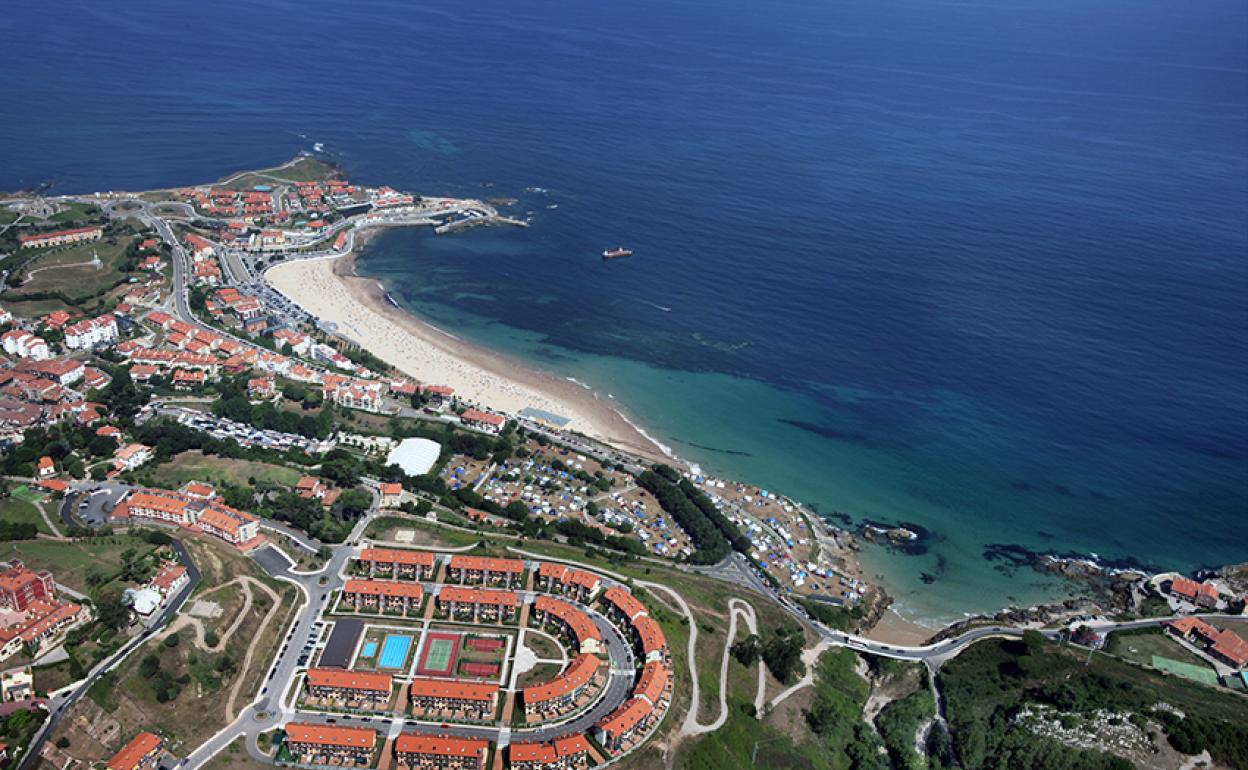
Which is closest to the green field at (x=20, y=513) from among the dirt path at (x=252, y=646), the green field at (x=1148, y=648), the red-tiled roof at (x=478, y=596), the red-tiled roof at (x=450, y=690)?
the dirt path at (x=252, y=646)

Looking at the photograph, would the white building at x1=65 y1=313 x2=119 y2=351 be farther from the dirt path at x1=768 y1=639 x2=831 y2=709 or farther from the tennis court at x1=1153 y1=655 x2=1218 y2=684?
the tennis court at x1=1153 y1=655 x2=1218 y2=684

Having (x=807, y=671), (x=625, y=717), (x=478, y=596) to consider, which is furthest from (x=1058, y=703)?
(x=478, y=596)

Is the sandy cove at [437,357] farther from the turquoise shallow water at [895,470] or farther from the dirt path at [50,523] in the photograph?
the dirt path at [50,523]

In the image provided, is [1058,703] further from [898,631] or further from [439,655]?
[439,655]

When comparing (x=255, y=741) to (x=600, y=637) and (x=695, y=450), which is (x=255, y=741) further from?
(x=695, y=450)

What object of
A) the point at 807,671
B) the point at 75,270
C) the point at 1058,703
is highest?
the point at 1058,703

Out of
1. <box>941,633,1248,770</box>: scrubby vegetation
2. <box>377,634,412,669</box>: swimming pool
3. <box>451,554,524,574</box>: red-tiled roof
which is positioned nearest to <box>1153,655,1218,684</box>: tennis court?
<box>941,633,1248,770</box>: scrubby vegetation
